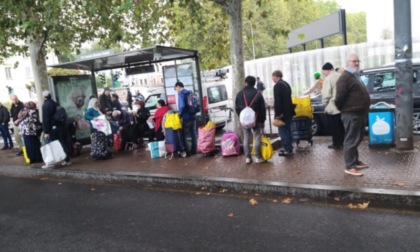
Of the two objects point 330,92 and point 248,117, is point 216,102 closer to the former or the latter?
point 330,92

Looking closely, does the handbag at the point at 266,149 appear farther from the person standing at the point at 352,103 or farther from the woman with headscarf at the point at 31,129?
the woman with headscarf at the point at 31,129

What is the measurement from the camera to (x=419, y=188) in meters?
5.11

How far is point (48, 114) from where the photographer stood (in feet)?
29.2

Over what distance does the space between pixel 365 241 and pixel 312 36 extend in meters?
18.1

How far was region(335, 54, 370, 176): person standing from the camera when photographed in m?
5.83

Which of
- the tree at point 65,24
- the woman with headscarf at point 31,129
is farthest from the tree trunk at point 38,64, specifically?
the woman with headscarf at point 31,129

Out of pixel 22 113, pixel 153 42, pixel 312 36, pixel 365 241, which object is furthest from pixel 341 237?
pixel 312 36

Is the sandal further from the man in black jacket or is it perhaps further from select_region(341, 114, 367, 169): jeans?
the man in black jacket

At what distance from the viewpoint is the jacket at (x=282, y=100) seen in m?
7.55

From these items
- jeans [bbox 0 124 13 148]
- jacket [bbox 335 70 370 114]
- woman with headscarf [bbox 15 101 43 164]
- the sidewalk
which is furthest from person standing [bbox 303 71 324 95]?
jeans [bbox 0 124 13 148]

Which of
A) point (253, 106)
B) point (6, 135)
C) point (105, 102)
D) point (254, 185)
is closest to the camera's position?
point (254, 185)

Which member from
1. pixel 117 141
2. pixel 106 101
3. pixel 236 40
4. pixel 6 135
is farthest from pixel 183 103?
pixel 6 135

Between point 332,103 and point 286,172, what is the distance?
212 centimetres

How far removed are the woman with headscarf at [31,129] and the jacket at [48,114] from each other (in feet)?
3.38
